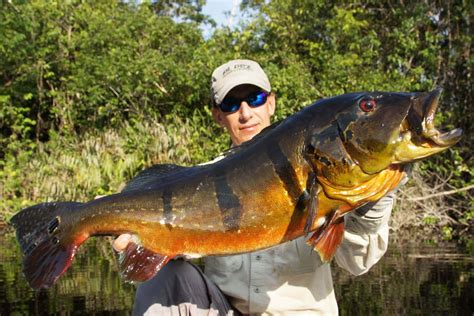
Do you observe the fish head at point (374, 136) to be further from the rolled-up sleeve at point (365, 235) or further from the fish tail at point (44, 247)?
the fish tail at point (44, 247)

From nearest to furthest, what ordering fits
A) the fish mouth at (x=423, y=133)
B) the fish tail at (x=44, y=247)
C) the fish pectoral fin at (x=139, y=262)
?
1. the fish mouth at (x=423, y=133)
2. the fish pectoral fin at (x=139, y=262)
3. the fish tail at (x=44, y=247)

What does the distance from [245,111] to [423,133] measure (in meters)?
1.81

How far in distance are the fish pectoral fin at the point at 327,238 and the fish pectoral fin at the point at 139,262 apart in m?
0.65

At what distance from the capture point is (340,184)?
2.22 m

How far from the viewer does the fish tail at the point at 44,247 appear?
2.70 metres

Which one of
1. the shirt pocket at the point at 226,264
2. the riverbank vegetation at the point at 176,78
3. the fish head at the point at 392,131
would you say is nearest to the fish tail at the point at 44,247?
the shirt pocket at the point at 226,264

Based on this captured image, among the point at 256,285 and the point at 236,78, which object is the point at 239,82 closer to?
the point at 236,78

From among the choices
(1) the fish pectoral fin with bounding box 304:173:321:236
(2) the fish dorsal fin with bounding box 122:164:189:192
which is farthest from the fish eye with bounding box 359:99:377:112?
(2) the fish dorsal fin with bounding box 122:164:189:192

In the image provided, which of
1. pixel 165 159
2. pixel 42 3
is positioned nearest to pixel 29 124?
pixel 42 3

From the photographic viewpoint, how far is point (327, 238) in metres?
2.38

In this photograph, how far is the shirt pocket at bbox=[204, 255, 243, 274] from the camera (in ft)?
11.1

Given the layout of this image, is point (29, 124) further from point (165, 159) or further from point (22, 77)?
point (165, 159)

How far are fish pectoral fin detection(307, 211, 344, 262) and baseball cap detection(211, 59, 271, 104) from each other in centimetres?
157

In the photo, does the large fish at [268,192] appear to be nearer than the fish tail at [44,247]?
Yes
